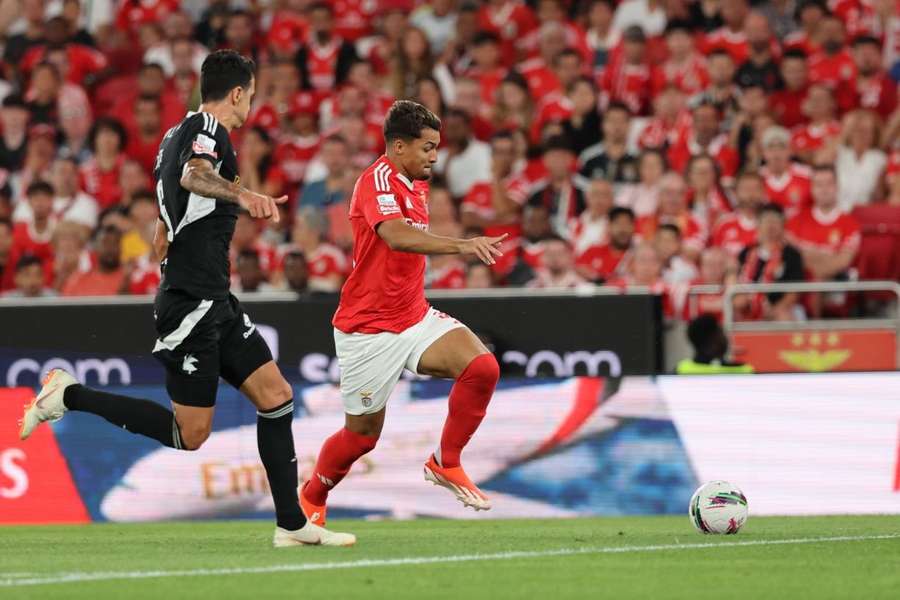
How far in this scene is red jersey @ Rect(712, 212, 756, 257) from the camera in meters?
15.3

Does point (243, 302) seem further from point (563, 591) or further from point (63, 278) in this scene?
point (563, 591)

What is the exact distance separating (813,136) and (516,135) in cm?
290

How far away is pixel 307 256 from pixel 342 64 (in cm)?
361

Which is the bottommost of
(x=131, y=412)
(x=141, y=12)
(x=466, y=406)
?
A: (x=466, y=406)

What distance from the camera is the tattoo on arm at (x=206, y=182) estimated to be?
25.0 feet

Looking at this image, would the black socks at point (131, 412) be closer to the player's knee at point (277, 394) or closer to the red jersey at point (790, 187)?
the player's knee at point (277, 394)

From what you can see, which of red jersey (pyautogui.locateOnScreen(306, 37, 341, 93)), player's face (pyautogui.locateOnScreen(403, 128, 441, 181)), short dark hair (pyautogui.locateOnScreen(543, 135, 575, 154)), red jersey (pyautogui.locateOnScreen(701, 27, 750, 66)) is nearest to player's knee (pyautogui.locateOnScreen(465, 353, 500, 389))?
player's face (pyautogui.locateOnScreen(403, 128, 441, 181))

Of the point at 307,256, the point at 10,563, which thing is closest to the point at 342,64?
the point at 307,256

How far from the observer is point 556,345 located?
14.0m

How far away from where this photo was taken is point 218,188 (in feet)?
25.1

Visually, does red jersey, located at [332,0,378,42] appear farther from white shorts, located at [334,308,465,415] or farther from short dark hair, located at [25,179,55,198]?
white shorts, located at [334,308,465,415]

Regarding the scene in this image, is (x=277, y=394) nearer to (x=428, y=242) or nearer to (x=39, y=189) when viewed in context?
(x=428, y=242)

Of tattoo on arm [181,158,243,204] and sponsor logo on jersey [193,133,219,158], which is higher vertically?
sponsor logo on jersey [193,133,219,158]

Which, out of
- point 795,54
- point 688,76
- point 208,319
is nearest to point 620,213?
point 688,76
